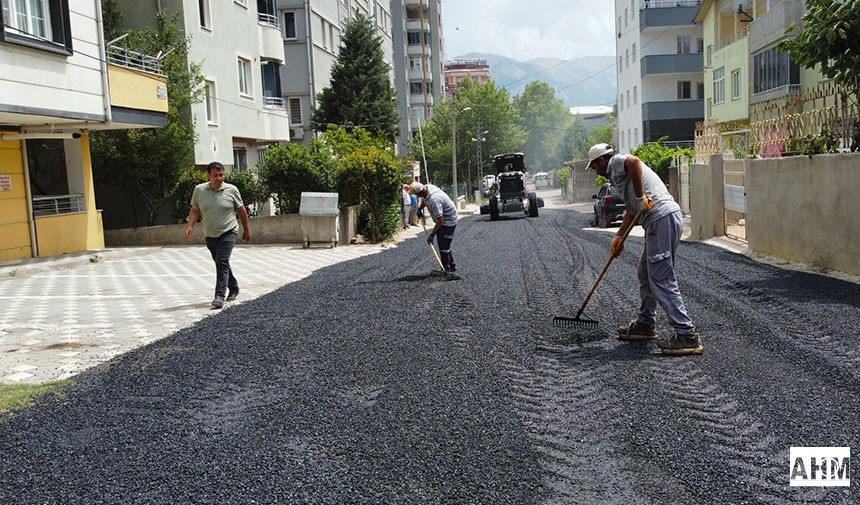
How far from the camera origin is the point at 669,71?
50.2 metres

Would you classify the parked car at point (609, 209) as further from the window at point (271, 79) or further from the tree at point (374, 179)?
the window at point (271, 79)

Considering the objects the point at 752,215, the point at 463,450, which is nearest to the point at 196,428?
the point at 463,450

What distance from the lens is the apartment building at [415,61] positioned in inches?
2921

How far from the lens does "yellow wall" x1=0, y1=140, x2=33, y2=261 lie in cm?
1658

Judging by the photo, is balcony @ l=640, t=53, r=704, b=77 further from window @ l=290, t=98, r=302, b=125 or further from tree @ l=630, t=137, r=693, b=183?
window @ l=290, t=98, r=302, b=125

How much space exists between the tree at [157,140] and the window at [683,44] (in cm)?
3746

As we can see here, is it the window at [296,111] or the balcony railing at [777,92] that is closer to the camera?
the balcony railing at [777,92]

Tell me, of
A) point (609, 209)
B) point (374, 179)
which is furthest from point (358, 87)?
point (374, 179)

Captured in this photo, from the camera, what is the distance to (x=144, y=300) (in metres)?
11.7

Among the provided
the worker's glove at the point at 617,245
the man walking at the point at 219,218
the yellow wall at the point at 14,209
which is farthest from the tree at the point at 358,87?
the worker's glove at the point at 617,245

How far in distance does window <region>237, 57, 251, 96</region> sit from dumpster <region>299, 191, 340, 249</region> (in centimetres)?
891

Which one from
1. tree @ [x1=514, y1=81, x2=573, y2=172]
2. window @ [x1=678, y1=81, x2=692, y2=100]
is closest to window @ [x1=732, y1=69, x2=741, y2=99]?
window @ [x1=678, y1=81, x2=692, y2=100]

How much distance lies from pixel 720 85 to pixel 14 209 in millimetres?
31285

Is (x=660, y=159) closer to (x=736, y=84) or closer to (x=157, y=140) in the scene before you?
(x=736, y=84)
